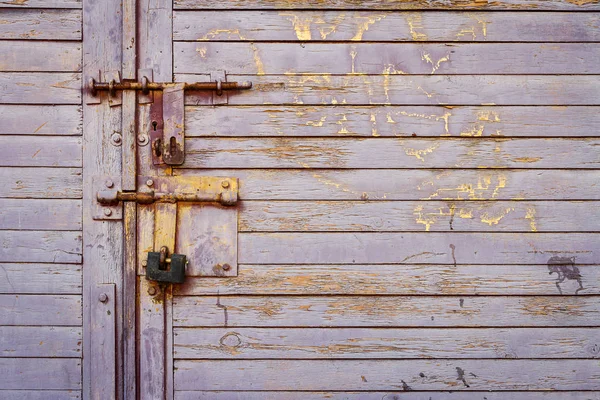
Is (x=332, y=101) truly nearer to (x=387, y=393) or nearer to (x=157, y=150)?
(x=157, y=150)

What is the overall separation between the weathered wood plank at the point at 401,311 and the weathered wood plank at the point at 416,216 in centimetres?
29

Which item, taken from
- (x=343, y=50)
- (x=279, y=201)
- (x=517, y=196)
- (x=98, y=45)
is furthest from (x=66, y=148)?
(x=517, y=196)

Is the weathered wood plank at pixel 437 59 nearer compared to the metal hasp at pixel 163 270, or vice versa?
the metal hasp at pixel 163 270

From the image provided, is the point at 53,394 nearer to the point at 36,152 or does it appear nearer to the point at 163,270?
the point at 163,270

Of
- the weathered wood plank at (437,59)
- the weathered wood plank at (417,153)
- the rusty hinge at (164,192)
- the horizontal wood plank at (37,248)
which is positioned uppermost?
the weathered wood plank at (437,59)

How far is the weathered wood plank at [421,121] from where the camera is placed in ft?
6.16

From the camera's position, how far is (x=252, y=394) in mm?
1861

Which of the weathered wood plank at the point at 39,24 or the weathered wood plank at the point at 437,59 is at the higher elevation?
the weathered wood plank at the point at 39,24

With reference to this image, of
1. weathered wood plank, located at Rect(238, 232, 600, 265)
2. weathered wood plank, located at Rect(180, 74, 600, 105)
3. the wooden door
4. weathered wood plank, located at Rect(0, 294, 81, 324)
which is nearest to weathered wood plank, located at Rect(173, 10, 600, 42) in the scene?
the wooden door

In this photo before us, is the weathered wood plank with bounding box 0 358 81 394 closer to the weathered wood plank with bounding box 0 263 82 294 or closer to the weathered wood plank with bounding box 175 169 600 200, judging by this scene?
the weathered wood plank with bounding box 0 263 82 294

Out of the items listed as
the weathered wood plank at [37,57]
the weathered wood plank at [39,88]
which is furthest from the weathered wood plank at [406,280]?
the weathered wood plank at [37,57]

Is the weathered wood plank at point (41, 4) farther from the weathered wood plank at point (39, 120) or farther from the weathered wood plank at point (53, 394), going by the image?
the weathered wood plank at point (53, 394)

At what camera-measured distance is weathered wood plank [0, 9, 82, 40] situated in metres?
1.86

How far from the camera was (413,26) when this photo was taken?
1.89 metres
